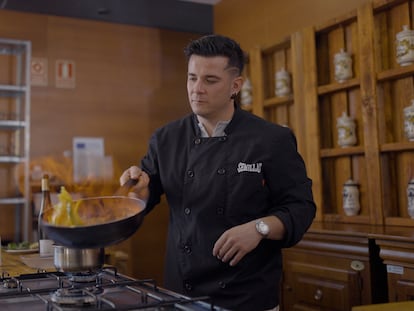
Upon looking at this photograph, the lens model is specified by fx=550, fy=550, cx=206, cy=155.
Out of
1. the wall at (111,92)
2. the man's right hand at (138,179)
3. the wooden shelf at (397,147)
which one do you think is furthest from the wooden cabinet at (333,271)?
the wall at (111,92)

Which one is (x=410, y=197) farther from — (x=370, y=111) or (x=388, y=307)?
(x=388, y=307)

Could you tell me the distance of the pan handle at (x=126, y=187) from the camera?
5.35 feet

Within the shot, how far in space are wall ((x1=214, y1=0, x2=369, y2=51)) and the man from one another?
199 centimetres

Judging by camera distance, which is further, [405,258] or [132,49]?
[132,49]

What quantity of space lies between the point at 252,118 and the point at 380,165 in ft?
4.91

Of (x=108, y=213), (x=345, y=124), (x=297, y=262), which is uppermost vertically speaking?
(x=345, y=124)

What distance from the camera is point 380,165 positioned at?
3217 millimetres

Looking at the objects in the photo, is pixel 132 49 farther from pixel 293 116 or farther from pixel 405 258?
pixel 405 258

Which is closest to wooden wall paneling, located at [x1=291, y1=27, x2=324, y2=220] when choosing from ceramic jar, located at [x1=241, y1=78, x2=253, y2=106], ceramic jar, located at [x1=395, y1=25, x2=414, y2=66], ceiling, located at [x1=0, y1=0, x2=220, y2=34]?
ceramic jar, located at [x1=241, y1=78, x2=253, y2=106]

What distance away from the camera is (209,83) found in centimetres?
187

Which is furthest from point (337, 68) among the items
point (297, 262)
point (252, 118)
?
point (252, 118)

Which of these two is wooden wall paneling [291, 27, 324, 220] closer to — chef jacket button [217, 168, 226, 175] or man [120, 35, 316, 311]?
man [120, 35, 316, 311]

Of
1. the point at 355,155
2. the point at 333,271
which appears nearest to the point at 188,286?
the point at 333,271

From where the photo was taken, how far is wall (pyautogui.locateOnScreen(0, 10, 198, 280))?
16.9 ft
